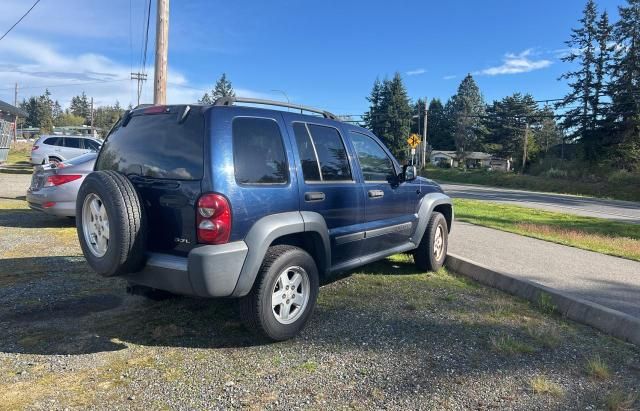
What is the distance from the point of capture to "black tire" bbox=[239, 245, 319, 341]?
3795 mm

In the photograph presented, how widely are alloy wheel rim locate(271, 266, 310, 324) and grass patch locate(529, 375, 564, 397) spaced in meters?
1.86

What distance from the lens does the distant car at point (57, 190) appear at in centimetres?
860

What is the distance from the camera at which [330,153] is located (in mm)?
4809

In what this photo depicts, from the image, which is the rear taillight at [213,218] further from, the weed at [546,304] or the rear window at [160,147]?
the weed at [546,304]

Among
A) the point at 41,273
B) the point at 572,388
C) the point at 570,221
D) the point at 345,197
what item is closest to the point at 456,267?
the point at 345,197

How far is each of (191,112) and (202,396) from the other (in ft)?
6.90

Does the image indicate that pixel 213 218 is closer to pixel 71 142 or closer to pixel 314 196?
pixel 314 196

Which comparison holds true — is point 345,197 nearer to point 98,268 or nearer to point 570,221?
point 98,268

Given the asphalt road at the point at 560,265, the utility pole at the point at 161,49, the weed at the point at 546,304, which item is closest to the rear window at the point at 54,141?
the utility pole at the point at 161,49

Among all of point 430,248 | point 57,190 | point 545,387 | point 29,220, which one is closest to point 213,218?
point 545,387

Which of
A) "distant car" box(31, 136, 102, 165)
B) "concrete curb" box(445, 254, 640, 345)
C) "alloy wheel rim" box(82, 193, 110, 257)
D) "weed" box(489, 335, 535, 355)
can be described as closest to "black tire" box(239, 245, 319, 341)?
"alloy wheel rim" box(82, 193, 110, 257)

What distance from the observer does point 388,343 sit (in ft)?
13.3

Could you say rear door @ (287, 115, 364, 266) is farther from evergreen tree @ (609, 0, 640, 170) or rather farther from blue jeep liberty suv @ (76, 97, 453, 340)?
evergreen tree @ (609, 0, 640, 170)

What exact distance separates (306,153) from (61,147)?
20.3m
